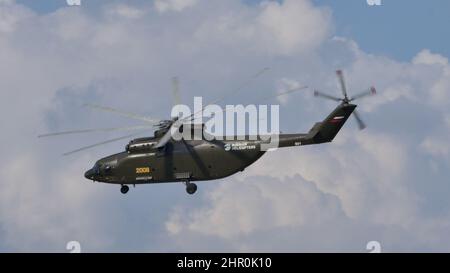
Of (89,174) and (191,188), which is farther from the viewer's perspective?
(89,174)

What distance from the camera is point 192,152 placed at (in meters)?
94.1

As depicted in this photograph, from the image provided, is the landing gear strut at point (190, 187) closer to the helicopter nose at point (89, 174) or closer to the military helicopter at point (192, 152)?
the military helicopter at point (192, 152)

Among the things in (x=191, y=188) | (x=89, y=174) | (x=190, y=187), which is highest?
(x=89, y=174)

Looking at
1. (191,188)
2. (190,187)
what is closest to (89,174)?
(190,187)

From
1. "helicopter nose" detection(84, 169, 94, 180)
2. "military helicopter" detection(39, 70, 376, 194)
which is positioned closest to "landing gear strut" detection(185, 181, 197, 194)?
"military helicopter" detection(39, 70, 376, 194)

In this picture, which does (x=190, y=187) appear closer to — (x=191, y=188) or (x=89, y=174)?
(x=191, y=188)

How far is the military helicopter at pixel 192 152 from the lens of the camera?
91562 millimetres

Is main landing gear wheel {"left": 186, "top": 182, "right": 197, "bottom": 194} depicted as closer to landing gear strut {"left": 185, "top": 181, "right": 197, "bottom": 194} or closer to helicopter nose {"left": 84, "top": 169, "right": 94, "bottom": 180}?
landing gear strut {"left": 185, "top": 181, "right": 197, "bottom": 194}

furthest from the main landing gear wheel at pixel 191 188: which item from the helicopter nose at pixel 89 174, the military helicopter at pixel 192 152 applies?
the helicopter nose at pixel 89 174

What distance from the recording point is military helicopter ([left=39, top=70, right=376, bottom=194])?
3605 inches
